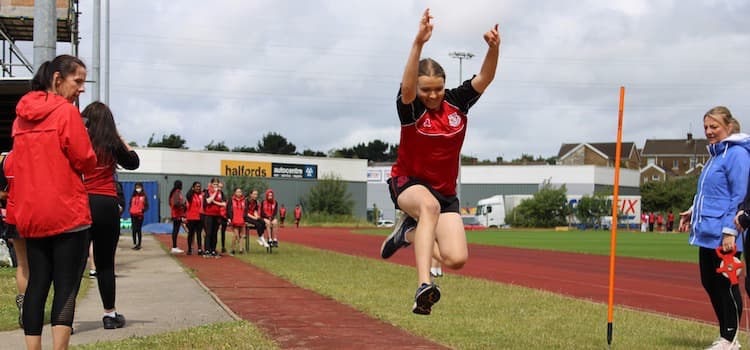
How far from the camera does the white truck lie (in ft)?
253

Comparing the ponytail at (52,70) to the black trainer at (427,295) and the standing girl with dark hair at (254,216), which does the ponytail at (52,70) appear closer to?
the black trainer at (427,295)

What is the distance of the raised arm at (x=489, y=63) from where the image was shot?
254 inches

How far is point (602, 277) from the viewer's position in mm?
18641

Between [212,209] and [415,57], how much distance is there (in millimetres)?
15902

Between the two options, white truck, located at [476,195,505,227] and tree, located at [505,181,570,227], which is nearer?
tree, located at [505,181,570,227]

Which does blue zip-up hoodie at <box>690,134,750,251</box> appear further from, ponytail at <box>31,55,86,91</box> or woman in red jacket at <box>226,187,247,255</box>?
woman in red jacket at <box>226,187,247,255</box>

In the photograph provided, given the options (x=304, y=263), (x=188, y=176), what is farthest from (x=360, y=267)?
(x=188, y=176)

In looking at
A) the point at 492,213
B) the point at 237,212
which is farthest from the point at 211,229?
the point at 492,213

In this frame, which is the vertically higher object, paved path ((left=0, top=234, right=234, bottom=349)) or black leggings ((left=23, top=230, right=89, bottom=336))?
black leggings ((left=23, top=230, right=89, bottom=336))

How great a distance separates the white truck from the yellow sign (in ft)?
62.2

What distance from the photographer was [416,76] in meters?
5.97

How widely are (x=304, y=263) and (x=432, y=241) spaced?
44.0 feet

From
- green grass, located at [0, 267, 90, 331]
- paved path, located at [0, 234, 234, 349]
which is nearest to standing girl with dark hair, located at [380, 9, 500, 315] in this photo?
paved path, located at [0, 234, 234, 349]

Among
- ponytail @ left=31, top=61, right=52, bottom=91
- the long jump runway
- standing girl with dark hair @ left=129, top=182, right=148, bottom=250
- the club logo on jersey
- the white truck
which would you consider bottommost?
the white truck
